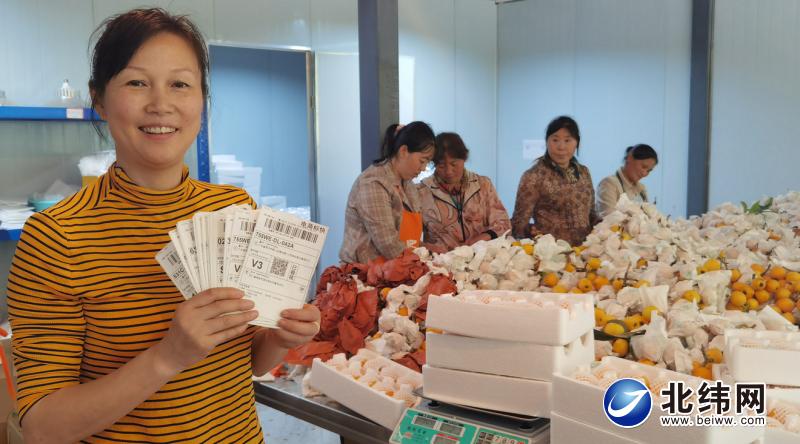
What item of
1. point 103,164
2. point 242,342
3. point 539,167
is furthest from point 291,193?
point 242,342

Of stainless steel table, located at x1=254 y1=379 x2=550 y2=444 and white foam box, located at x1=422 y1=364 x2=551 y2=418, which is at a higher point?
white foam box, located at x1=422 y1=364 x2=551 y2=418

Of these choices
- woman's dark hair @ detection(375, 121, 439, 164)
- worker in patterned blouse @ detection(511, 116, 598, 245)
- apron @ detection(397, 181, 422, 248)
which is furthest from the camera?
worker in patterned blouse @ detection(511, 116, 598, 245)

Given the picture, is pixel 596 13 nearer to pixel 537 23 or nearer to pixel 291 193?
pixel 537 23

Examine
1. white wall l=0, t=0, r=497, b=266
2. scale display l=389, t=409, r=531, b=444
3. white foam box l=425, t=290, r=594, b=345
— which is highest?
white wall l=0, t=0, r=497, b=266

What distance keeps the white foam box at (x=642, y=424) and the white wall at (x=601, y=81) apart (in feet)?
19.1

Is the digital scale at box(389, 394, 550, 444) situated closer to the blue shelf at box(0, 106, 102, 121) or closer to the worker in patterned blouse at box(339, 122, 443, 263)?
the worker in patterned blouse at box(339, 122, 443, 263)

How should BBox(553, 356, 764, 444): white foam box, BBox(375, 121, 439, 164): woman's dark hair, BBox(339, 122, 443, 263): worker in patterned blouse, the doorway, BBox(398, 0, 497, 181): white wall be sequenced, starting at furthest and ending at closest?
BBox(398, 0, 497, 181): white wall
the doorway
BBox(375, 121, 439, 164): woman's dark hair
BBox(339, 122, 443, 263): worker in patterned blouse
BBox(553, 356, 764, 444): white foam box

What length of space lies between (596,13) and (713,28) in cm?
121

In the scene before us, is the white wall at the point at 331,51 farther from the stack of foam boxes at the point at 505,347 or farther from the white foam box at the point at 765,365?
the white foam box at the point at 765,365

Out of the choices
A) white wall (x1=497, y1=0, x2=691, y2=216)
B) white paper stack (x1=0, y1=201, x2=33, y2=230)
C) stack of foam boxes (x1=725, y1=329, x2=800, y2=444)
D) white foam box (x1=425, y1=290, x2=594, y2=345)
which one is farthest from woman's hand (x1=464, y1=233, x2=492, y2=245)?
white wall (x1=497, y1=0, x2=691, y2=216)

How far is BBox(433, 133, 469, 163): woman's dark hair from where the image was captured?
4.18 m

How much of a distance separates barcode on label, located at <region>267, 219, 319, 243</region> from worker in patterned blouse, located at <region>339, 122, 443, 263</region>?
7.17ft

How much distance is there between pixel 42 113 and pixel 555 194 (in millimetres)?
3278

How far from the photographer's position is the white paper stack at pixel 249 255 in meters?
1.07
